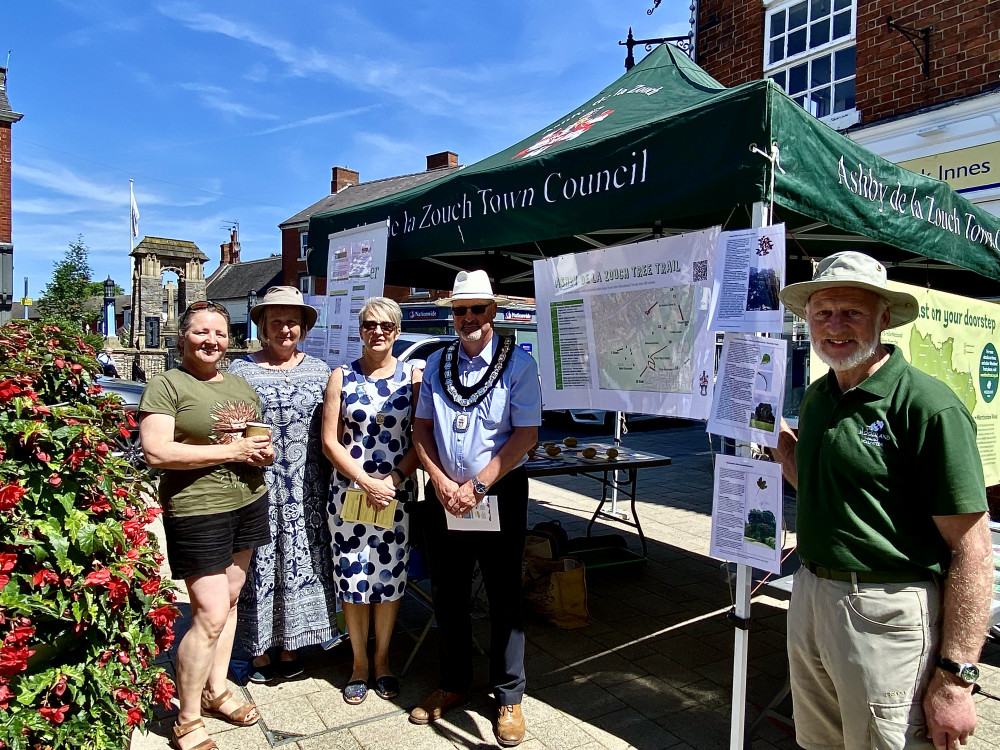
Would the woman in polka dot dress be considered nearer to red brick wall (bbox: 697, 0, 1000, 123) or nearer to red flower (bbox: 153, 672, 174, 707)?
red flower (bbox: 153, 672, 174, 707)

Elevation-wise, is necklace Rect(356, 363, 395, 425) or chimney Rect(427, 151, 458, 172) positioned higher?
chimney Rect(427, 151, 458, 172)

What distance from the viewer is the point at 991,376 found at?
13.2 feet

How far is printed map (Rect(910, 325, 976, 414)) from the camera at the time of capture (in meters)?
3.19

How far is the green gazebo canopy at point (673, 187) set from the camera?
2578mm

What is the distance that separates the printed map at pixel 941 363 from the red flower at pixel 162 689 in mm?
3242

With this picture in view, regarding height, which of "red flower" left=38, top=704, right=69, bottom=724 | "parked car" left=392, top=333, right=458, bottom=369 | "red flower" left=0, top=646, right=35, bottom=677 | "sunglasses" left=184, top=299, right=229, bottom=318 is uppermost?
"sunglasses" left=184, top=299, right=229, bottom=318

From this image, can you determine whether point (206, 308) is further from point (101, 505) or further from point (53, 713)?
point (53, 713)

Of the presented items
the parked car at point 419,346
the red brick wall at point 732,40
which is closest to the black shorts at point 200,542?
the parked car at point 419,346

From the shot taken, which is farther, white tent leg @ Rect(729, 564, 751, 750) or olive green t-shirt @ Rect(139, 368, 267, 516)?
olive green t-shirt @ Rect(139, 368, 267, 516)

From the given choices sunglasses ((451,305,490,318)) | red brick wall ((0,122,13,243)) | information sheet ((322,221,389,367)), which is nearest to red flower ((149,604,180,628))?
sunglasses ((451,305,490,318))

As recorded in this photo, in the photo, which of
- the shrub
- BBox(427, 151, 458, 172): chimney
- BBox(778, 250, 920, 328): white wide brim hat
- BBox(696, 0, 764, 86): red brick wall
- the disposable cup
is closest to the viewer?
the shrub

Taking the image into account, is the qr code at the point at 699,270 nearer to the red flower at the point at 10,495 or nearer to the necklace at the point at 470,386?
the necklace at the point at 470,386

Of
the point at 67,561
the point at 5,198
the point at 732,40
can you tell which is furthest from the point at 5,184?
the point at 67,561

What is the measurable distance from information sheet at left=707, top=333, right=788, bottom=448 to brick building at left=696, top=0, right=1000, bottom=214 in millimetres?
5708
